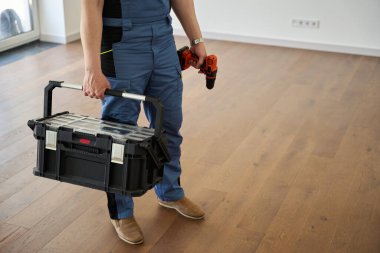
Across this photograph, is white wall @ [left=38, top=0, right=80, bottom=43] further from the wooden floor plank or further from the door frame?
the wooden floor plank

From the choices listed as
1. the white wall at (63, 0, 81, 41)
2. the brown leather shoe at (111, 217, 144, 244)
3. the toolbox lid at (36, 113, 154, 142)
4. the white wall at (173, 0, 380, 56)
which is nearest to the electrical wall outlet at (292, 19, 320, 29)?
the white wall at (173, 0, 380, 56)

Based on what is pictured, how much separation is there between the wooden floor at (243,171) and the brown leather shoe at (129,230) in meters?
0.04

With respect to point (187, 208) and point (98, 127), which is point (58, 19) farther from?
point (98, 127)

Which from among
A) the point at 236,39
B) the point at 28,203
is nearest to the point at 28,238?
the point at 28,203

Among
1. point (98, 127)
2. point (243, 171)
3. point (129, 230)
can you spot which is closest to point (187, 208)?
point (129, 230)

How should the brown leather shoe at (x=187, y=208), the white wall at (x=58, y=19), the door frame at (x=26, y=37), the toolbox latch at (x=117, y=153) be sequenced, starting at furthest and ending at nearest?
the white wall at (x=58, y=19)
the door frame at (x=26, y=37)
the brown leather shoe at (x=187, y=208)
the toolbox latch at (x=117, y=153)

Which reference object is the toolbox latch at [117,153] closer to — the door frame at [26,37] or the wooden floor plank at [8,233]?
the wooden floor plank at [8,233]

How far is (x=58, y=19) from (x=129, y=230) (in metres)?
3.50

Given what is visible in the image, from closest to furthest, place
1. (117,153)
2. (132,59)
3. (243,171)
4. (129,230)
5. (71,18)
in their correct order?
(117,153) < (132,59) < (129,230) < (243,171) < (71,18)

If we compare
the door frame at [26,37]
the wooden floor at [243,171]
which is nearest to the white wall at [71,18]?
the door frame at [26,37]

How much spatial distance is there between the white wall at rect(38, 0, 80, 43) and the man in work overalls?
3254 millimetres

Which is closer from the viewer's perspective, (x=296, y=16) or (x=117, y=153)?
(x=117, y=153)

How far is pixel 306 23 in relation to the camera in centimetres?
521

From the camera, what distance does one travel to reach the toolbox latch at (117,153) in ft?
5.88
